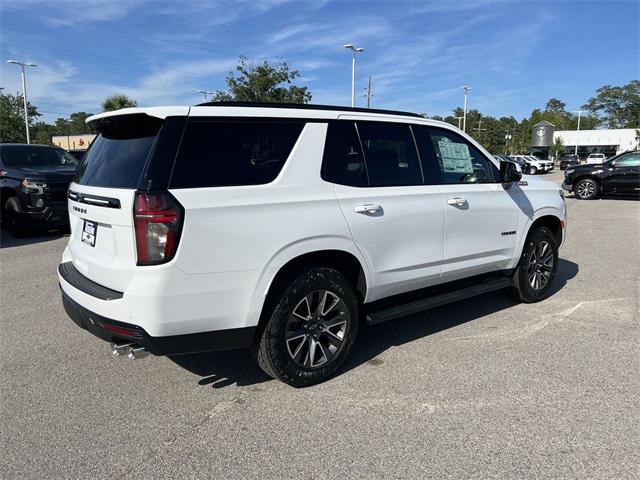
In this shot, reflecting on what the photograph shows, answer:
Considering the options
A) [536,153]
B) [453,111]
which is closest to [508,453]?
[536,153]

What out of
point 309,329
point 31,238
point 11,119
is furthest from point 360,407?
point 11,119

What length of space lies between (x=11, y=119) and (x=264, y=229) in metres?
59.2

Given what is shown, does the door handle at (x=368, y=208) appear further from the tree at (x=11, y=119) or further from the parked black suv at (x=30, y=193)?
the tree at (x=11, y=119)

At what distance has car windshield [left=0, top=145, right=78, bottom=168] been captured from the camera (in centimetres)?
→ 969

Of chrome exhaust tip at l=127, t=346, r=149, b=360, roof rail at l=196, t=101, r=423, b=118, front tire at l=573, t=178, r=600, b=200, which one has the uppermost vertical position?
roof rail at l=196, t=101, r=423, b=118

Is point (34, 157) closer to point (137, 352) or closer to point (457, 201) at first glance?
point (137, 352)

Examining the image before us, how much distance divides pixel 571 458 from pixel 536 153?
54.2 metres

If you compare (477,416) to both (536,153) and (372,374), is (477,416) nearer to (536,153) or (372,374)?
(372,374)

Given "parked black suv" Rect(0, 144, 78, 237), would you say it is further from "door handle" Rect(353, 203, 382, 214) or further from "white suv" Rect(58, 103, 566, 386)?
"door handle" Rect(353, 203, 382, 214)

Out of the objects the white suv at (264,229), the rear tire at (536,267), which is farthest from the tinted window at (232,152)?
the rear tire at (536,267)

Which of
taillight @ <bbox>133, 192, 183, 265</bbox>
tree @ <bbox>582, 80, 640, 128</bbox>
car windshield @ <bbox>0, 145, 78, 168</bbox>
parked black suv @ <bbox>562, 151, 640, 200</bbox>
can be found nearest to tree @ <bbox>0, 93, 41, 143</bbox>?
car windshield @ <bbox>0, 145, 78, 168</bbox>

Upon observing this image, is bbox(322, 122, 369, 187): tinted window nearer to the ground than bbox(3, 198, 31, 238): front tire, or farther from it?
farther from it

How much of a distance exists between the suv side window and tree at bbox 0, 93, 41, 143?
55.9 meters

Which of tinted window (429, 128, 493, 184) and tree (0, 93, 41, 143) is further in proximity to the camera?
tree (0, 93, 41, 143)
